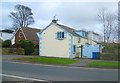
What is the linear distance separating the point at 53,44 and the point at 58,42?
0.95 m

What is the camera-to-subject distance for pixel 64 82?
460 inches

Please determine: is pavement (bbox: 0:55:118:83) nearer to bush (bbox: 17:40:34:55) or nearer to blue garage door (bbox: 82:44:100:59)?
blue garage door (bbox: 82:44:100:59)

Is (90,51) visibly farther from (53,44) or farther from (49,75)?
(49,75)

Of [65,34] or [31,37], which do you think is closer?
[65,34]

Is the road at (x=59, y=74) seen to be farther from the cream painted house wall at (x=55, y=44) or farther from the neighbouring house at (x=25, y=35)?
the neighbouring house at (x=25, y=35)

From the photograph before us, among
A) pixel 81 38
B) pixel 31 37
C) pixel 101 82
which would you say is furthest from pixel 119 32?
pixel 101 82

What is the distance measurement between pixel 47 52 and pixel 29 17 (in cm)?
3528

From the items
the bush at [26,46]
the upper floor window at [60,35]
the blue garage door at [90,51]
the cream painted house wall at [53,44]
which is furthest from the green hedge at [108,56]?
the bush at [26,46]

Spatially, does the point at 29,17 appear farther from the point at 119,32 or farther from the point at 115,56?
the point at 115,56

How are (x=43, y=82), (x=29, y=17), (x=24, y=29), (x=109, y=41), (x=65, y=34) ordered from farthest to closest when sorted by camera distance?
1. (x=29, y=17)
2. (x=24, y=29)
3. (x=109, y=41)
4. (x=65, y=34)
5. (x=43, y=82)

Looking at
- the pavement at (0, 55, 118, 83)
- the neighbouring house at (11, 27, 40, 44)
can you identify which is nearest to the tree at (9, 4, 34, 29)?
the neighbouring house at (11, 27, 40, 44)

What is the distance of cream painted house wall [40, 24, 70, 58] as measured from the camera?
Result: 124ft

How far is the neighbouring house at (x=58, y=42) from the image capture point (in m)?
37.7

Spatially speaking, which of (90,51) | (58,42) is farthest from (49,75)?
(90,51)
